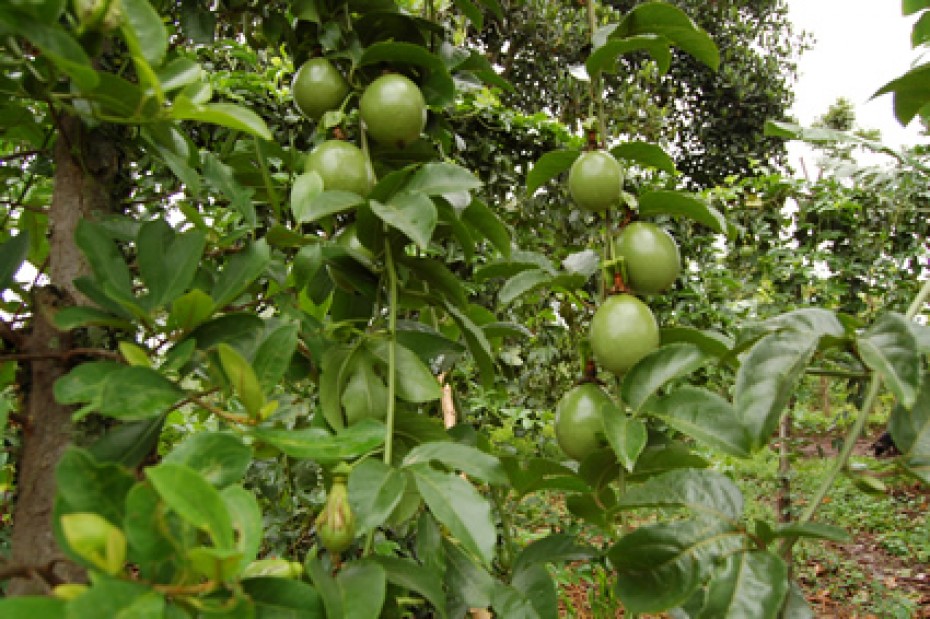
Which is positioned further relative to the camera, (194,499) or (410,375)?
(410,375)

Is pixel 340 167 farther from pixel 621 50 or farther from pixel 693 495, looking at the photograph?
pixel 693 495

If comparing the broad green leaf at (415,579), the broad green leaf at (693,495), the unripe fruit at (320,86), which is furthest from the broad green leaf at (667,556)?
the unripe fruit at (320,86)

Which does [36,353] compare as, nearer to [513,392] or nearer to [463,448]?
[463,448]

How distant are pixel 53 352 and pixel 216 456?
0.64 feet

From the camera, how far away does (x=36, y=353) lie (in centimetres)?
44

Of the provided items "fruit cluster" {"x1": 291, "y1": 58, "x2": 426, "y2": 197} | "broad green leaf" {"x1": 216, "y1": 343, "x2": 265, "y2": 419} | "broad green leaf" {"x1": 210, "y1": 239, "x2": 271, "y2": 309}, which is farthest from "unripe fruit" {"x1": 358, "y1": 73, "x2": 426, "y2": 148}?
"broad green leaf" {"x1": 216, "y1": 343, "x2": 265, "y2": 419}

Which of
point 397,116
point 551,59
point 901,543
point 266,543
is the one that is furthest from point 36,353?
point 551,59

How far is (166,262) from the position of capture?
415 millimetres

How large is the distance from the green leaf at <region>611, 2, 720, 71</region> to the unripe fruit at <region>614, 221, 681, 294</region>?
143 millimetres

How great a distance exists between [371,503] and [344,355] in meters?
0.19

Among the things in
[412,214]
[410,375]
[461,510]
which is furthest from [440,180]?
[461,510]

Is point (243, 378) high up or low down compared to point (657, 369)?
down

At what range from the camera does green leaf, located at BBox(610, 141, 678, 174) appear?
60cm

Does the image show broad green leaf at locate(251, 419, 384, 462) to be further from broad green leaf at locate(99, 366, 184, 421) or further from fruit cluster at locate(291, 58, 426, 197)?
fruit cluster at locate(291, 58, 426, 197)
